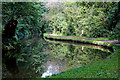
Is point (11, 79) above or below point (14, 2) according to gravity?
below

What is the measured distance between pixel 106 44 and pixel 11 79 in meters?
13.1

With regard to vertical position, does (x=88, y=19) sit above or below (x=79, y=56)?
above

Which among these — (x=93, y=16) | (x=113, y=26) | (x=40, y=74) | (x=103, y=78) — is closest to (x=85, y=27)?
(x=93, y=16)

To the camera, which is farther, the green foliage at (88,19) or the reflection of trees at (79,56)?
the green foliage at (88,19)

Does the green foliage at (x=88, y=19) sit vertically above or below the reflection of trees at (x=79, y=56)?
above

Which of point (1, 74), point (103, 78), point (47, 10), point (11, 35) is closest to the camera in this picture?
point (103, 78)

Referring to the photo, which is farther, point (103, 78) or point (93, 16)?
point (93, 16)

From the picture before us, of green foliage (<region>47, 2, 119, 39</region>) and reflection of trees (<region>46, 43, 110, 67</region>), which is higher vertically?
green foliage (<region>47, 2, 119, 39</region>)

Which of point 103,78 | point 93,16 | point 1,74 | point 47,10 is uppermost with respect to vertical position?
point 47,10

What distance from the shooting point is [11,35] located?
1484 centimetres

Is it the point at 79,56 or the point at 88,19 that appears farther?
the point at 88,19

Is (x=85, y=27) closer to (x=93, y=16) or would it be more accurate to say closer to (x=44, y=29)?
(x=93, y=16)

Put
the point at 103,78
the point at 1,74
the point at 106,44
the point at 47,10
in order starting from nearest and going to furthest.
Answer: the point at 103,78 → the point at 1,74 → the point at 106,44 → the point at 47,10

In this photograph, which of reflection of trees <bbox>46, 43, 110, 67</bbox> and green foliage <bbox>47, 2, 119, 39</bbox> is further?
green foliage <bbox>47, 2, 119, 39</bbox>
